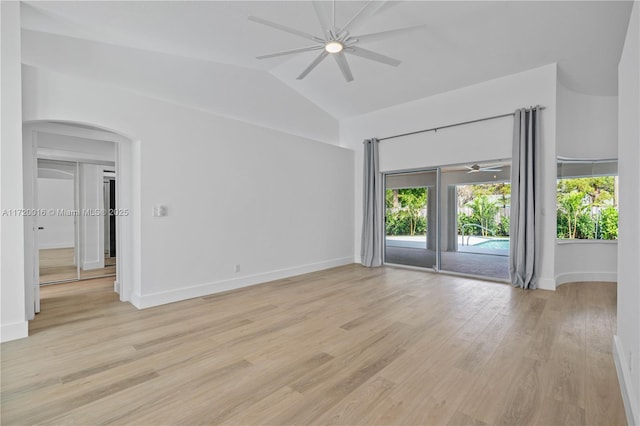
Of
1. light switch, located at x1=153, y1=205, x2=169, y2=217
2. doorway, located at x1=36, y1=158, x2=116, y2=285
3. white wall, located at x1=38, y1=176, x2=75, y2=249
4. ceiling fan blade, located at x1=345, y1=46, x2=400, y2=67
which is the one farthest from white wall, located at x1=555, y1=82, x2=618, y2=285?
white wall, located at x1=38, y1=176, x2=75, y2=249

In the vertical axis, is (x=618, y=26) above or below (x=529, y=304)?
above

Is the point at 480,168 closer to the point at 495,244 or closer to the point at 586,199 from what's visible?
the point at 495,244

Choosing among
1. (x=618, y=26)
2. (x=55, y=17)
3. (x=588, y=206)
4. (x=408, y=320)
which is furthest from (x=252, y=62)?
(x=588, y=206)

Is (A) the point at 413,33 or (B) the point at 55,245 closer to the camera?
(A) the point at 413,33

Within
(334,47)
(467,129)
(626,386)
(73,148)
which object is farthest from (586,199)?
(73,148)

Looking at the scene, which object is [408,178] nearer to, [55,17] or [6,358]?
[55,17]

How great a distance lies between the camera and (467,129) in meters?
5.36

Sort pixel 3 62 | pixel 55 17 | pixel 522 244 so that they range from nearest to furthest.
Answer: pixel 3 62 → pixel 55 17 → pixel 522 244

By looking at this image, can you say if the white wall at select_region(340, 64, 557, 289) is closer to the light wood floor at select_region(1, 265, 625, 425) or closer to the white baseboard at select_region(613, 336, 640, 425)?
the light wood floor at select_region(1, 265, 625, 425)

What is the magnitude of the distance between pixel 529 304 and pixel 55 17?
6.54 metres

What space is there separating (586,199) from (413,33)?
14.7 ft

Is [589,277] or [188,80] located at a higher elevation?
[188,80]

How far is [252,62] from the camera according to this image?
486cm

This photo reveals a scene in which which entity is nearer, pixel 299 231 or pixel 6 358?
pixel 6 358
